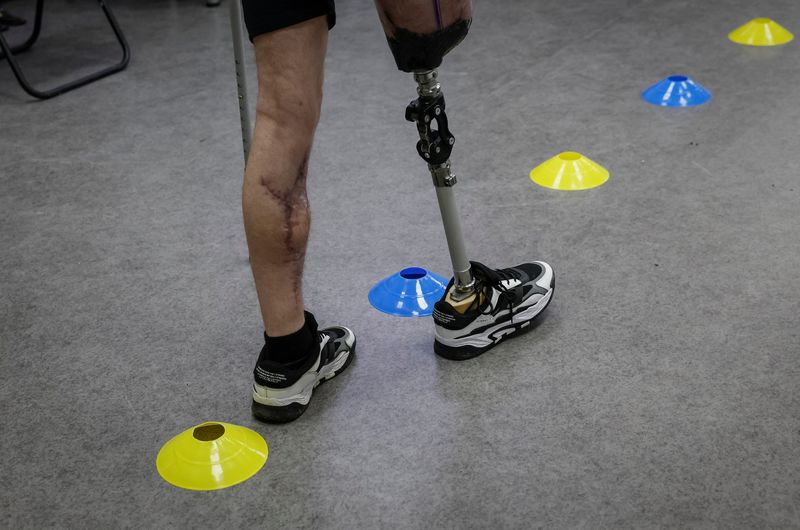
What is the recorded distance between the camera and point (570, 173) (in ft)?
7.93

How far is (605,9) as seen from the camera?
3814 mm

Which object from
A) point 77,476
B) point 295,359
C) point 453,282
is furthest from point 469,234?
point 77,476

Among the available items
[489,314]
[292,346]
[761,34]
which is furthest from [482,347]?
[761,34]

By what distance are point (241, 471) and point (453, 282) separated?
1.78 feet

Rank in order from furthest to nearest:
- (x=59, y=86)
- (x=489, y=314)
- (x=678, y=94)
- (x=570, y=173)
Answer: (x=59, y=86) → (x=678, y=94) → (x=570, y=173) → (x=489, y=314)

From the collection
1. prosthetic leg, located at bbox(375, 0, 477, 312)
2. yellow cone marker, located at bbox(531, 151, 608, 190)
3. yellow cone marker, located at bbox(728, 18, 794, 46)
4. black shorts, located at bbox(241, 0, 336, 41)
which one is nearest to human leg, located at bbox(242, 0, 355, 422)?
black shorts, located at bbox(241, 0, 336, 41)

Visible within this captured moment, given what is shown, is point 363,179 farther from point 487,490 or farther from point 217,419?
point 487,490

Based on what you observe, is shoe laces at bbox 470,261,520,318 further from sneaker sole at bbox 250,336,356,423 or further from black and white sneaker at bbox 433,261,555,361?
sneaker sole at bbox 250,336,356,423

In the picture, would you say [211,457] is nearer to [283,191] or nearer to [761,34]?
[283,191]

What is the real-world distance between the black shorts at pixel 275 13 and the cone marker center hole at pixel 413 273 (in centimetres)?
75

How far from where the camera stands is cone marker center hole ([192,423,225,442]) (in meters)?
1.54

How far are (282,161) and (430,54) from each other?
31 cm

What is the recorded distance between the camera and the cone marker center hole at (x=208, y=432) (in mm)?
1536

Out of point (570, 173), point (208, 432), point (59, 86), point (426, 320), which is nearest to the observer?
point (208, 432)
